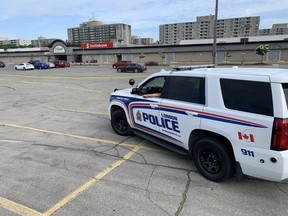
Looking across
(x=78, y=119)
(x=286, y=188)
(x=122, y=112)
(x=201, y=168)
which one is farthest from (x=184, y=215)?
(x=78, y=119)

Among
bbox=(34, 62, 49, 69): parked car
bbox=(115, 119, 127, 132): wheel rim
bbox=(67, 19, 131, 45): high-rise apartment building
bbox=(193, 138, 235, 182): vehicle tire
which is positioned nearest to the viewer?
bbox=(193, 138, 235, 182): vehicle tire

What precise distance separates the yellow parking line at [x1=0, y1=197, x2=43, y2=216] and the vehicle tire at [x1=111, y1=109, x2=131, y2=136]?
3.13 m

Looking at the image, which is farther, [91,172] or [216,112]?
[91,172]

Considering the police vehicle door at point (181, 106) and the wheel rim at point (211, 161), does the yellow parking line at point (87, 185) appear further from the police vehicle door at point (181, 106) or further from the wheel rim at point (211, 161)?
the wheel rim at point (211, 161)

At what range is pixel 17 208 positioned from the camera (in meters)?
3.30

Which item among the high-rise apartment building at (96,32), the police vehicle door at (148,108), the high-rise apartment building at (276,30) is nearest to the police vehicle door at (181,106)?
the police vehicle door at (148,108)

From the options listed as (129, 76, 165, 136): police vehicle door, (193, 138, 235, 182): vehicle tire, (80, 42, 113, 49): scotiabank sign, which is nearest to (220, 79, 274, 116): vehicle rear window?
(193, 138, 235, 182): vehicle tire

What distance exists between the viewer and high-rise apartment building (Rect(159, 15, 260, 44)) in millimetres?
113000

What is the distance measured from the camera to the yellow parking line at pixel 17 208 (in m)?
3.19

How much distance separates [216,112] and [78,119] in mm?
5836

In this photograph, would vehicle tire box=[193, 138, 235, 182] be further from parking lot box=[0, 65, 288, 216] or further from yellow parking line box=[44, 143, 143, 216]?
yellow parking line box=[44, 143, 143, 216]

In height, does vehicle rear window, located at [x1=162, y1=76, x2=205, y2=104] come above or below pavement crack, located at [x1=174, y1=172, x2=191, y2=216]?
above

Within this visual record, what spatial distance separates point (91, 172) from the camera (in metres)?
4.34

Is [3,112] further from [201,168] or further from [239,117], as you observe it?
[239,117]
